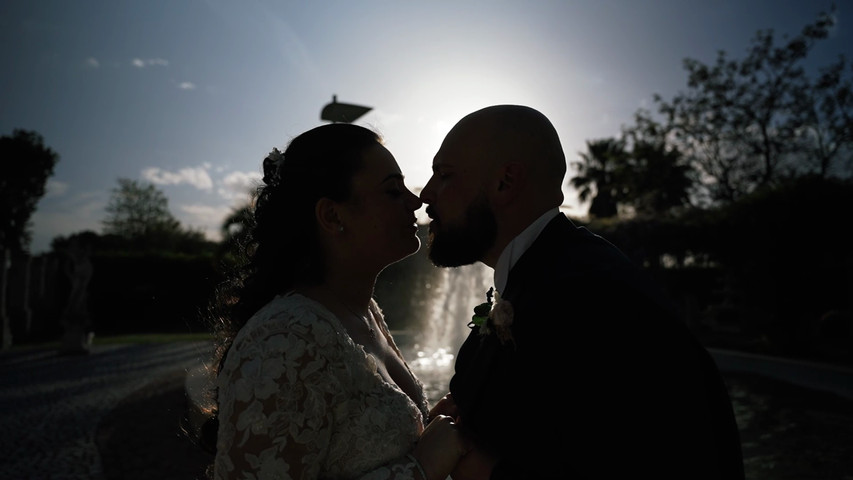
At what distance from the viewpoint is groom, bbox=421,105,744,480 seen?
63.6 inches

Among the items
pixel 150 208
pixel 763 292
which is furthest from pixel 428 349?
pixel 150 208

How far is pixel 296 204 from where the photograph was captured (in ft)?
8.30

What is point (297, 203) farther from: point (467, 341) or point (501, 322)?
point (501, 322)

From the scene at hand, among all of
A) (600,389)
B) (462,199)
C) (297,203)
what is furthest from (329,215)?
(600,389)

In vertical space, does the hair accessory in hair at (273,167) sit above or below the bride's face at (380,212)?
above

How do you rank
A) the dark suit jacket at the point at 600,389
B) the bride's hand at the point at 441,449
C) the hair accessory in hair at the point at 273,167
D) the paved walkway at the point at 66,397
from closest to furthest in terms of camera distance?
the dark suit jacket at the point at 600,389 < the bride's hand at the point at 441,449 < the hair accessory in hair at the point at 273,167 < the paved walkway at the point at 66,397

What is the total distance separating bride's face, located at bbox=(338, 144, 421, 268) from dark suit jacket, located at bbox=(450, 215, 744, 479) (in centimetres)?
80

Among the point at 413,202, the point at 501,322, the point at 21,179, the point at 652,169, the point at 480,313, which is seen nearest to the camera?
the point at 501,322

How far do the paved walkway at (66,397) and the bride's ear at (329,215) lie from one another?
2.26 m

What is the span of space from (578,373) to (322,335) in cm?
89

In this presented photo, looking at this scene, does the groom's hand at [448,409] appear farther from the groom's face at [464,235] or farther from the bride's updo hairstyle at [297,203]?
the bride's updo hairstyle at [297,203]

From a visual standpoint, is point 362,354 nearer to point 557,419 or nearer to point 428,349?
point 557,419

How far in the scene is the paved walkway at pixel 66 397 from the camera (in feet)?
22.2

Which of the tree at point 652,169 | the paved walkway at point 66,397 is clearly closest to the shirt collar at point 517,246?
the paved walkway at point 66,397
